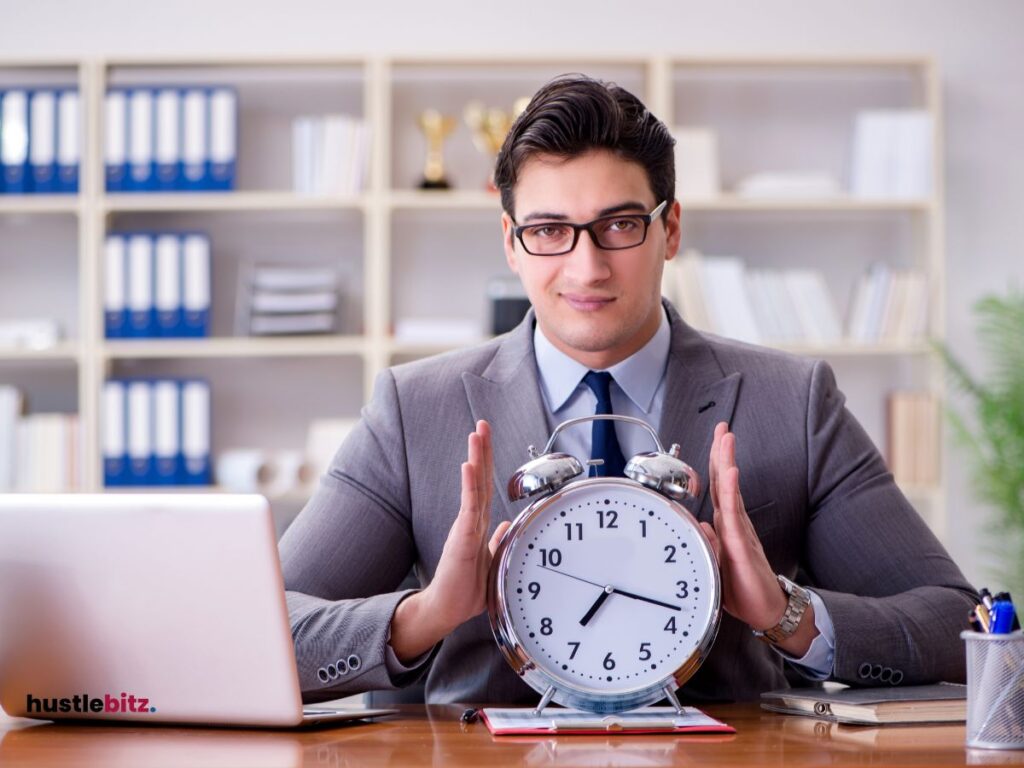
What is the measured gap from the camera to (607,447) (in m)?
1.87

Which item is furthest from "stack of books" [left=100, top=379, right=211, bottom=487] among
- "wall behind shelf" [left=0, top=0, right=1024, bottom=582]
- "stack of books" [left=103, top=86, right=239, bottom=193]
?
"wall behind shelf" [left=0, top=0, right=1024, bottom=582]

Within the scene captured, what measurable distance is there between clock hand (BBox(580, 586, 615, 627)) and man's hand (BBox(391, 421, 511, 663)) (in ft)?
0.41

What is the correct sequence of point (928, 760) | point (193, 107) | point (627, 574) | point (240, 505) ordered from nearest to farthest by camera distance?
1. point (928, 760)
2. point (240, 505)
3. point (627, 574)
4. point (193, 107)

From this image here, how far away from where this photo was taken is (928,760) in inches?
49.4

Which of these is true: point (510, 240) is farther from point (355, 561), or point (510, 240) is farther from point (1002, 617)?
point (1002, 617)

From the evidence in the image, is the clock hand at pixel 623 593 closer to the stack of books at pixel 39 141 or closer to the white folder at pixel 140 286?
the white folder at pixel 140 286

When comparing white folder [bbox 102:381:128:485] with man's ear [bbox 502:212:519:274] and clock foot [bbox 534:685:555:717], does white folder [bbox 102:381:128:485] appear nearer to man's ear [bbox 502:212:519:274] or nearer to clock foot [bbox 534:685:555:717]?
man's ear [bbox 502:212:519:274]

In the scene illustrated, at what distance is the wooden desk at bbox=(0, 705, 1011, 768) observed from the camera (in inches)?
49.7

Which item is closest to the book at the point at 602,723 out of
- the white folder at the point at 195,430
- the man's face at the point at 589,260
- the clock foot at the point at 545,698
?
the clock foot at the point at 545,698

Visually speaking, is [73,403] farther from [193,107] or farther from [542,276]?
[542,276]

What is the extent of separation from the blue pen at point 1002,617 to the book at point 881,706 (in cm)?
19

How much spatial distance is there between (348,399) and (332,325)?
1.02ft

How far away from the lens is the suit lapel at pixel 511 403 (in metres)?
1.91

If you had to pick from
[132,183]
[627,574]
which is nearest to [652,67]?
[132,183]
